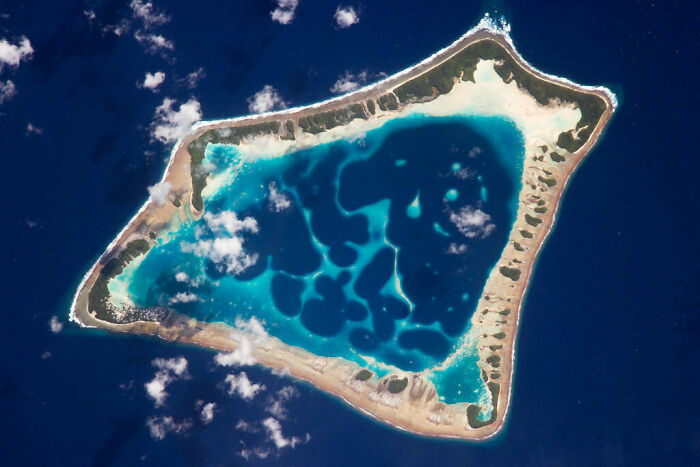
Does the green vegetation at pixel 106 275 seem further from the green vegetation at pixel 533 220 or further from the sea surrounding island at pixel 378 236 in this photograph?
the green vegetation at pixel 533 220

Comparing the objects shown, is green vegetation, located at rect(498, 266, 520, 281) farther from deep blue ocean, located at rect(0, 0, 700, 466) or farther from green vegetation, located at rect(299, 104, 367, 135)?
green vegetation, located at rect(299, 104, 367, 135)

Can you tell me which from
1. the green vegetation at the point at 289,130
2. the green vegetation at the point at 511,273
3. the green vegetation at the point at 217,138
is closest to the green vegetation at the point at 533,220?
the green vegetation at the point at 511,273

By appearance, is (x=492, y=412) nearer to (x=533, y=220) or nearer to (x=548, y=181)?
(x=533, y=220)

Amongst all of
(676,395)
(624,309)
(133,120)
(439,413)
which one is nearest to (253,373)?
(439,413)

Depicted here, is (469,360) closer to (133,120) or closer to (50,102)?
(133,120)

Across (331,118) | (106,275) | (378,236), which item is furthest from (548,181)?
(106,275)

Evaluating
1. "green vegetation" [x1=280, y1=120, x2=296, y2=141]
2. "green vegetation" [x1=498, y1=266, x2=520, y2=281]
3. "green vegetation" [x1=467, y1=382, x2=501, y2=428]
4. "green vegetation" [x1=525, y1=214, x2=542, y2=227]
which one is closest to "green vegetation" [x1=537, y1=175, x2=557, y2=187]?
"green vegetation" [x1=525, y1=214, x2=542, y2=227]
